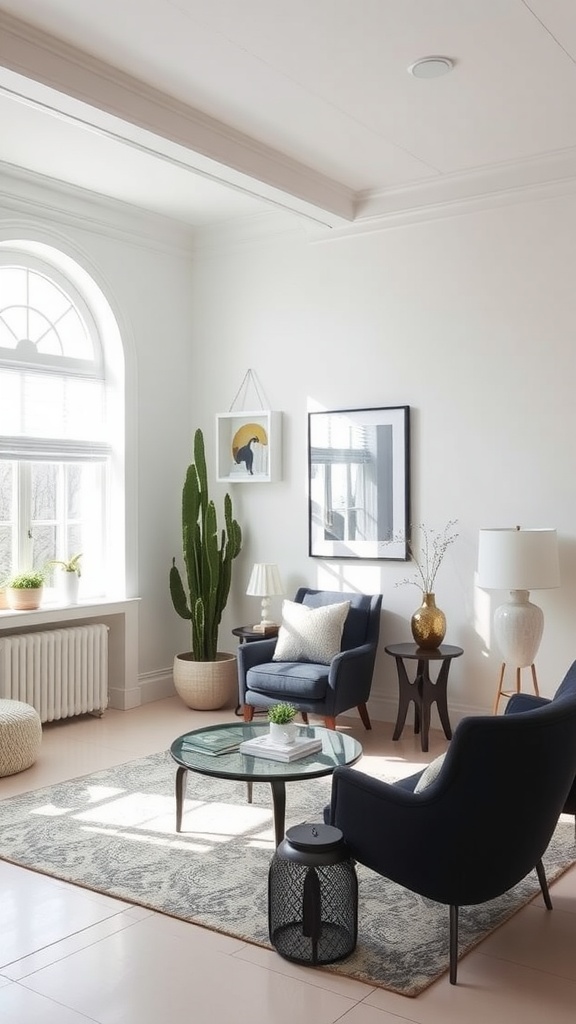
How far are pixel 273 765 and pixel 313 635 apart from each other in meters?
2.01

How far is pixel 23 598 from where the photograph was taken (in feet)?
19.2

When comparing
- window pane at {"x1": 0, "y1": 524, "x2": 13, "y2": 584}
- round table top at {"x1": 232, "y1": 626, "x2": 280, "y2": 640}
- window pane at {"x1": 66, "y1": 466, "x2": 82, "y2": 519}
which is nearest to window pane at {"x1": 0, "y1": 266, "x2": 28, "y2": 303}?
window pane at {"x1": 66, "y1": 466, "x2": 82, "y2": 519}

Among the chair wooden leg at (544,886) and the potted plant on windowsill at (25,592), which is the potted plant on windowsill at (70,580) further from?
the chair wooden leg at (544,886)

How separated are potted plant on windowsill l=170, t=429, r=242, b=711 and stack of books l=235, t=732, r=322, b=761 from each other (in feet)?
7.81

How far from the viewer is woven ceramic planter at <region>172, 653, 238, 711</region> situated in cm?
641

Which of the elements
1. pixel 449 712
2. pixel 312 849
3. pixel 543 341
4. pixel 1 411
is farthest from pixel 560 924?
pixel 1 411

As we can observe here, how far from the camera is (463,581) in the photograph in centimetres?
585

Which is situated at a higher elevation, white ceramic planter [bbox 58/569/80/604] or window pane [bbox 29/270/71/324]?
window pane [bbox 29/270/71/324]

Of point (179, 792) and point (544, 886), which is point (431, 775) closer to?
point (544, 886)

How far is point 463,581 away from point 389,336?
161 cm

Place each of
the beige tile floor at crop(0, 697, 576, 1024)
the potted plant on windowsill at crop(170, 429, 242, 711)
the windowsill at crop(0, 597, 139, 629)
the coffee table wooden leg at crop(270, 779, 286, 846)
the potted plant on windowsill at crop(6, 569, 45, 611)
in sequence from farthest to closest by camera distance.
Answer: the potted plant on windowsill at crop(170, 429, 242, 711), the potted plant on windowsill at crop(6, 569, 45, 611), the windowsill at crop(0, 597, 139, 629), the coffee table wooden leg at crop(270, 779, 286, 846), the beige tile floor at crop(0, 697, 576, 1024)

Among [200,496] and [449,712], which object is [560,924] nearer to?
[449,712]

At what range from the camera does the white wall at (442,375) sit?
5.47 m

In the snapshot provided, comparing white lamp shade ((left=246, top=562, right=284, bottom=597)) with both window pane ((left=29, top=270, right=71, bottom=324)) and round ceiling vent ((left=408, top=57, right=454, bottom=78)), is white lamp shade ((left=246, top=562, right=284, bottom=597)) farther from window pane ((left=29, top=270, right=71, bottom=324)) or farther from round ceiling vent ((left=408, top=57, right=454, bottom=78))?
round ceiling vent ((left=408, top=57, right=454, bottom=78))
